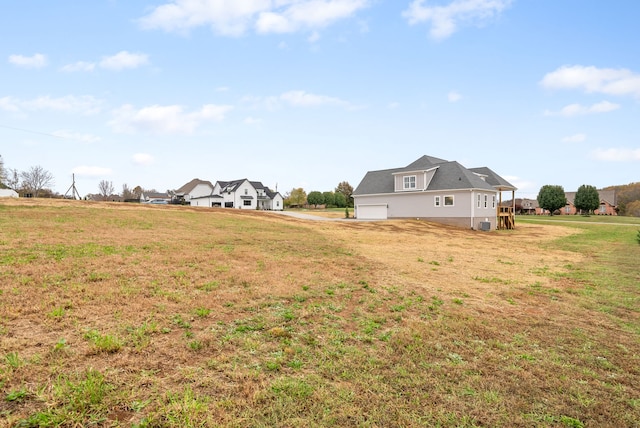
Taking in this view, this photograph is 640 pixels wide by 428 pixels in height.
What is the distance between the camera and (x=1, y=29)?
1639 centimetres

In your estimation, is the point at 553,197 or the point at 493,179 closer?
the point at 493,179

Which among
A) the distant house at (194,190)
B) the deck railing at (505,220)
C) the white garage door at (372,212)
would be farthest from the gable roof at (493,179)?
the distant house at (194,190)

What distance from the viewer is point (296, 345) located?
4.20 m

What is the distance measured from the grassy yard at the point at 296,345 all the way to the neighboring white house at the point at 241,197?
164 ft

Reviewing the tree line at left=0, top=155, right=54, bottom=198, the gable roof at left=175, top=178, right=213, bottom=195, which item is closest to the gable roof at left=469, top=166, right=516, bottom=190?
the gable roof at left=175, top=178, right=213, bottom=195

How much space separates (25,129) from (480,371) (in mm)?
41579

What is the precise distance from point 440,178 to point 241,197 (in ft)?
127

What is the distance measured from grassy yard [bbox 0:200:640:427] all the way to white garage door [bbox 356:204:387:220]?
86.3 feet

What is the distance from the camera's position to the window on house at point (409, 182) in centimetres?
3272

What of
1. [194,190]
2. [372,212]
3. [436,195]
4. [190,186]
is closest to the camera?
[436,195]

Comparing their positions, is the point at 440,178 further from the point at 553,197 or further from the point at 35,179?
the point at 35,179

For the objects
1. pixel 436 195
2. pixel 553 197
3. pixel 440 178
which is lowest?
pixel 436 195

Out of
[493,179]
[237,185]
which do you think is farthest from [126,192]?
[493,179]

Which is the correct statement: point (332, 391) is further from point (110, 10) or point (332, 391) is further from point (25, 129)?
point (25, 129)
